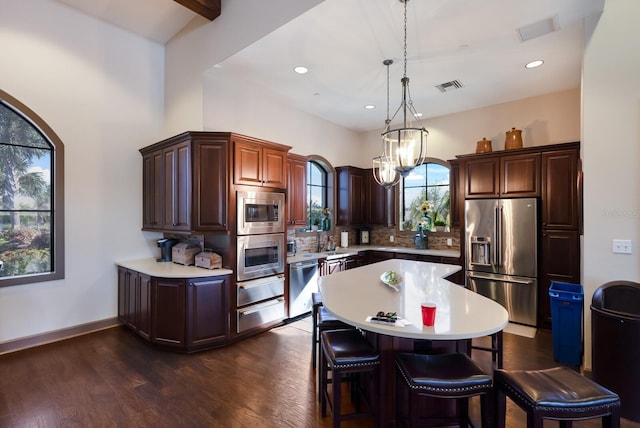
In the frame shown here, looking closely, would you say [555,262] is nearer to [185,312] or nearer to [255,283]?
[255,283]

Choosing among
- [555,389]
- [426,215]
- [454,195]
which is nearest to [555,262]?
[454,195]

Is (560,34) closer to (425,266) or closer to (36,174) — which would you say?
(425,266)

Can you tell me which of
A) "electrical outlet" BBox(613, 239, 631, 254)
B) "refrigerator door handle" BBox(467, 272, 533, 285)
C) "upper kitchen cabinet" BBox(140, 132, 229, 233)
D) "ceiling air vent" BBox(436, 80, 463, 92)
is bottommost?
"refrigerator door handle" BBox(467, 272, 533, 285)

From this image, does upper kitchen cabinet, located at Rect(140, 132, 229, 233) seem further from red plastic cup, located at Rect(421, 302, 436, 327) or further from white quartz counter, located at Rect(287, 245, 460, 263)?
red plastic cup, located at Rect(421, 302, 436, 327)

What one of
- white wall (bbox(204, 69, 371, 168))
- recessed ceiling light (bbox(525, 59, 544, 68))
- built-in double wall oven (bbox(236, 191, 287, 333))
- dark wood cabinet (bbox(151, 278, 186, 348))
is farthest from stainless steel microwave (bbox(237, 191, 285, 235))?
recessed ceiling light (bbox(525, 59, 544, 68))

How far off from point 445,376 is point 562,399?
52 cm

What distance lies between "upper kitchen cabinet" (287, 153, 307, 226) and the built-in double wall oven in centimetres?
67

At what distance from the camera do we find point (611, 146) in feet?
8.85

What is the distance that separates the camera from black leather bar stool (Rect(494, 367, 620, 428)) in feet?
4.77

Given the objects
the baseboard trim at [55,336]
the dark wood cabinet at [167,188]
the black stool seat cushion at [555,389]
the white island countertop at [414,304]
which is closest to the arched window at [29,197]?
the baseboard trim at [55,336]

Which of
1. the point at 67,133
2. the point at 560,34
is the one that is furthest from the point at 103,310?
the point at 560,34

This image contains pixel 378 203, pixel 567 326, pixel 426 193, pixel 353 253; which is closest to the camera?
pixel 567 326

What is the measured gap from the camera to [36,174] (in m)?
3.67

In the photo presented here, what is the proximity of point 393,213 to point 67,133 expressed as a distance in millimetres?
5308
